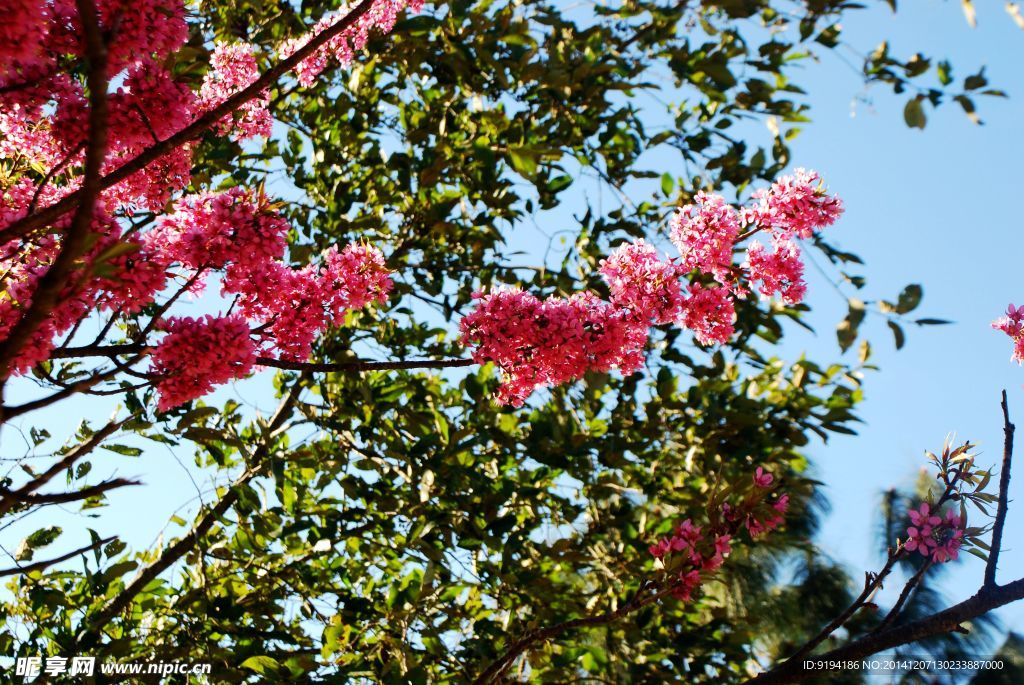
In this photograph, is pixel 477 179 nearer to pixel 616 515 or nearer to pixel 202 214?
pixel 616 515

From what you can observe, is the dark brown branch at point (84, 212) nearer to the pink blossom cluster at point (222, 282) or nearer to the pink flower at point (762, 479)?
the pink blossom cluster at point (222, 282)

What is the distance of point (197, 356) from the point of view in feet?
6.03

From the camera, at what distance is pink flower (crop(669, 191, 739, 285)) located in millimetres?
2523

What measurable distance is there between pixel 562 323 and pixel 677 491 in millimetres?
1925

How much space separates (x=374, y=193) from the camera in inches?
157

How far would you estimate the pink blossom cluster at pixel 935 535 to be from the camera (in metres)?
2.00

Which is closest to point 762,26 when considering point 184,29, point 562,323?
point 562,323

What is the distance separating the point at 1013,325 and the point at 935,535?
26.2 inches

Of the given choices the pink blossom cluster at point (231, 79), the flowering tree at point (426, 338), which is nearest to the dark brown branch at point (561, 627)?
the flowering tree at point (426, 338)

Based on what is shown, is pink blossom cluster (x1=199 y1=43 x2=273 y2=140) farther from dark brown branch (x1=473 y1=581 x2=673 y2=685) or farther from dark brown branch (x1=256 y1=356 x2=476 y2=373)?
dark brown branch (x1=473 y1=581 x2=673 y2=685)

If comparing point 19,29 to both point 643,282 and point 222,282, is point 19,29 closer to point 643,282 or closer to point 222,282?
point 222,282

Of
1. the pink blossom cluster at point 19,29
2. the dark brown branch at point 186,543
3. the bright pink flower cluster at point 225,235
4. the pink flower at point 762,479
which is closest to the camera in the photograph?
the pink blossom cluster at point 19,29

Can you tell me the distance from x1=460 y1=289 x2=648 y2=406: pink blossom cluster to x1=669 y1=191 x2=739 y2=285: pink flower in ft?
1.10

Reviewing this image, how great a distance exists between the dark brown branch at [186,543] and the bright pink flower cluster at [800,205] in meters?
1.76
